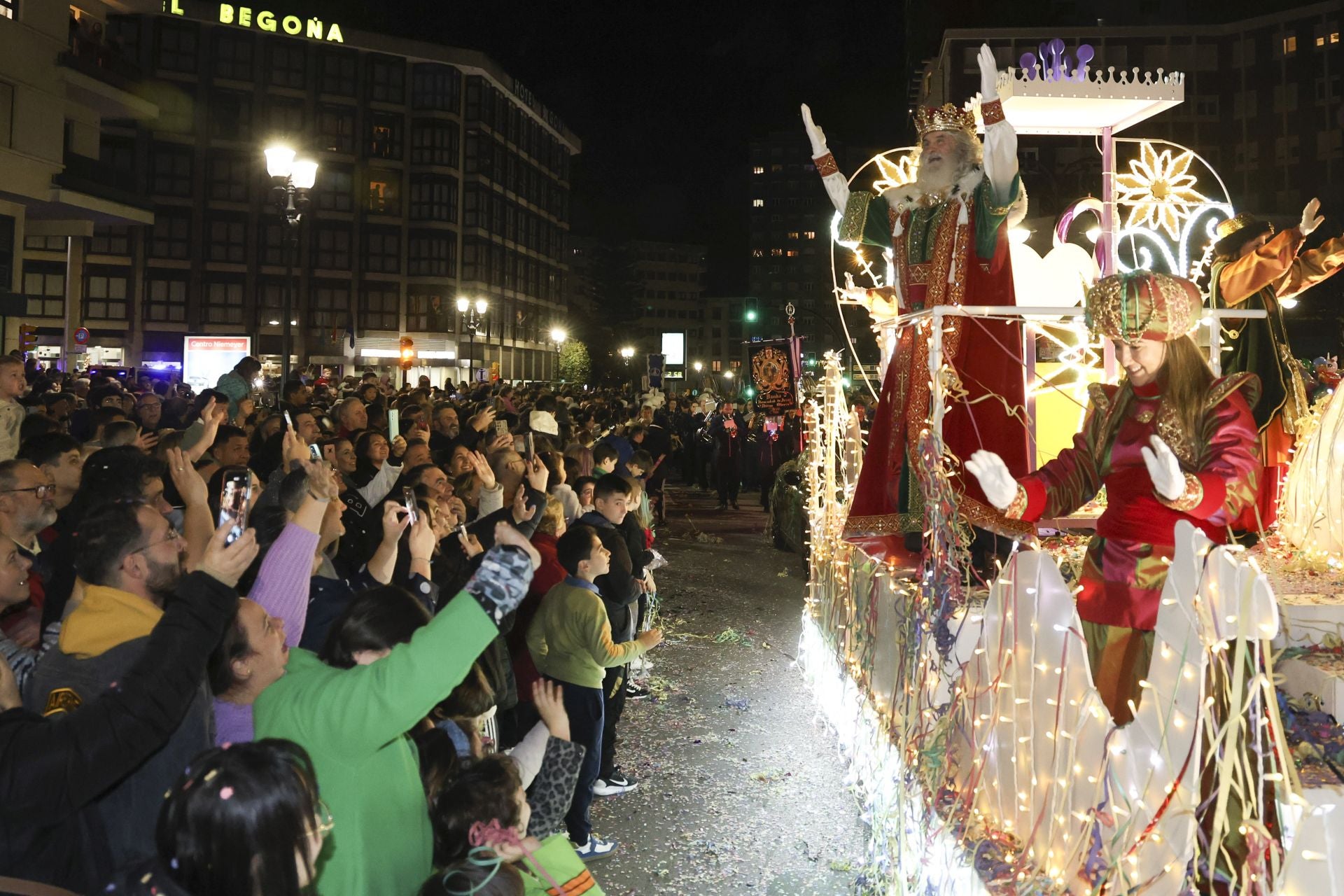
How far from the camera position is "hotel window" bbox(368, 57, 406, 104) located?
56.6 metres

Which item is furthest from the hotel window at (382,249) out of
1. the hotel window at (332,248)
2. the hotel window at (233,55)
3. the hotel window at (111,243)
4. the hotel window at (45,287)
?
the hotel window at (45,287)

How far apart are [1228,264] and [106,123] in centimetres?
5412

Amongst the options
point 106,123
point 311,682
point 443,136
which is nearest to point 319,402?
point 311,682

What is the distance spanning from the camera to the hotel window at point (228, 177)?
52.2 m

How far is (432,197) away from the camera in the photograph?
58938 mm

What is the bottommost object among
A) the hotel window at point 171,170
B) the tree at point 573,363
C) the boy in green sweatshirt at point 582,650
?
the boy in green sweatshirt at point 582,650

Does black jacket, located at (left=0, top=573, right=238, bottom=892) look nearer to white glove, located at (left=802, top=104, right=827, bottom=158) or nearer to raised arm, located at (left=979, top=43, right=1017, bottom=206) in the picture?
raised arm, located at (left=979, top=43, right=1017, bottom=206)

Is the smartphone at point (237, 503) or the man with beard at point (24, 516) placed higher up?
the smartphone at point (237, 503)

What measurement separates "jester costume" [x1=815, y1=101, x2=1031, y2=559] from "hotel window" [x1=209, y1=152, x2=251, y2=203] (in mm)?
53080

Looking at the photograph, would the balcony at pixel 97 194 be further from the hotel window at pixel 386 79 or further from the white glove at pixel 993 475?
the hotel window at pixel 386 79

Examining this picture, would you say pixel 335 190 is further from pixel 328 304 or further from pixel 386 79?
pixel 386 79

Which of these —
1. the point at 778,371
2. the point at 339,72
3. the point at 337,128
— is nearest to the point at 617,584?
the point at 778,371

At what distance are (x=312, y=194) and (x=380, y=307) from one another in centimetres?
688

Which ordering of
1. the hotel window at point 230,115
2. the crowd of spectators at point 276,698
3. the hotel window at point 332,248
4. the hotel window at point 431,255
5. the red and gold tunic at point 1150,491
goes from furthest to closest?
the hotel window at point 431,255, the hotel window at point 332,248, the hotel window at point 230,115, the red and gold tunic at point 1150,491, the crowd of spectators at point 276,698
